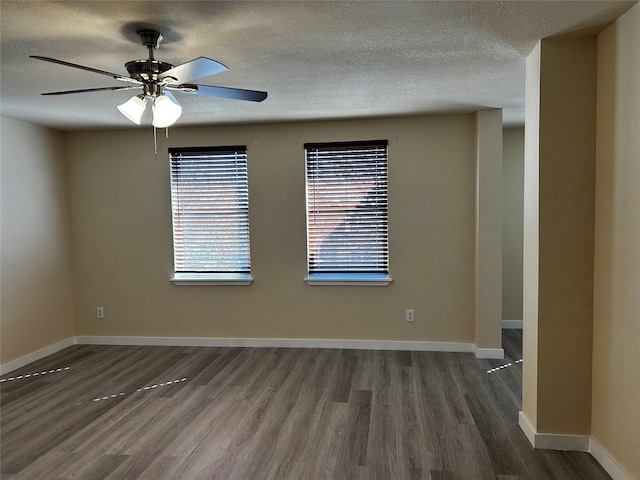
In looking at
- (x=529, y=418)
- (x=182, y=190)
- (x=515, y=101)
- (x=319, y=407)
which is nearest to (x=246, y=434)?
(x=319, y=407)

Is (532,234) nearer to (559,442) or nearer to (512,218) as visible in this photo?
(559,442)

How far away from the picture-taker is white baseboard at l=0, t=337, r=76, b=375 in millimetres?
4039

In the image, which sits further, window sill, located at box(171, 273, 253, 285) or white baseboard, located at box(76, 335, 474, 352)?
window sill, located at box(171, 273, 253, 285)

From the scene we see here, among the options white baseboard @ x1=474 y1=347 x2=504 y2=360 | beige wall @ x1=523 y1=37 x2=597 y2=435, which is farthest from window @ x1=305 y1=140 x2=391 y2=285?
beige wall @ x1=523 y1=37 x2=597 y2=435

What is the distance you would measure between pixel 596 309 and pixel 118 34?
296cm

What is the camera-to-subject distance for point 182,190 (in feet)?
15.4

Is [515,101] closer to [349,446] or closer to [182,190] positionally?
[349,446]

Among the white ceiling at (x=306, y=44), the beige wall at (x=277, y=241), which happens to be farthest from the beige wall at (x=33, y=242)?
the white ceiling at (x=306, y=44)

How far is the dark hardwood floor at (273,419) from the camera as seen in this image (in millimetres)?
2414

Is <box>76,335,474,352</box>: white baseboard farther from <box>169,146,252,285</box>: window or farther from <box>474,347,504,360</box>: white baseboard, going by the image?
<box>169,146,252,285</box>: window

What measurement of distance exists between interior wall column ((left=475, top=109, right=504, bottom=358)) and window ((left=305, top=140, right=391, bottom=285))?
897mm

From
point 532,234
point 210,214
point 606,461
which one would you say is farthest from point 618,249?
point 210,214

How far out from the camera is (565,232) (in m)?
2.46

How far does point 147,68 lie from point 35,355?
3.59m
